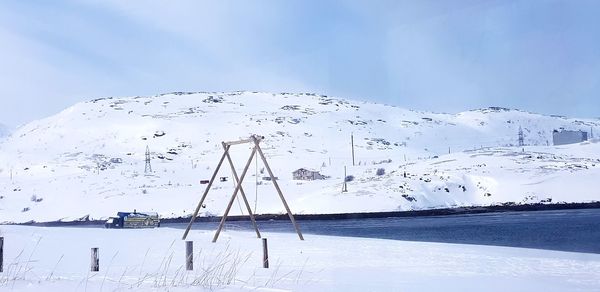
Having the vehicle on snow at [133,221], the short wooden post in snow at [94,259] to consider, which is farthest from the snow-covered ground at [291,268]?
the vehicle on snow at [133,221]

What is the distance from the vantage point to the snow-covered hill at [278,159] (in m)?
72.4

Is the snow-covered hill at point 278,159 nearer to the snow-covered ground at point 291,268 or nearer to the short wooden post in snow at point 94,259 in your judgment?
the snow-covered ground at point 291,268

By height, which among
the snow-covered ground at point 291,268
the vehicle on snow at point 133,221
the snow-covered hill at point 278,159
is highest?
the snow-covered hill at point 278,159

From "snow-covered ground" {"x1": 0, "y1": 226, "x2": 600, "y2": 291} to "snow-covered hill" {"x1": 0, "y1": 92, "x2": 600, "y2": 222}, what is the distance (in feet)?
42.2

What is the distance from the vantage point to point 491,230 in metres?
42.1

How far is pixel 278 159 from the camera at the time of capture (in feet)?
378

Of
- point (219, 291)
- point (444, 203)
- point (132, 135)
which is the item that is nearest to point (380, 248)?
point (219, 291)

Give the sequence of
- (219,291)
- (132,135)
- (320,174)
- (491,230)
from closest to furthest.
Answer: (219,291), (491,230), (320,174), (132,135)

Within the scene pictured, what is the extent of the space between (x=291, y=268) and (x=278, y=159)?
98.8m

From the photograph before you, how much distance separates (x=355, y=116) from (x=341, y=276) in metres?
161

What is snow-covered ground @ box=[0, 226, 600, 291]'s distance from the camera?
11.8m

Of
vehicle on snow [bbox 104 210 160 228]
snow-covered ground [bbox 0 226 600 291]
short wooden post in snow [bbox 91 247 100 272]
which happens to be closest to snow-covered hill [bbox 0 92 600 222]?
vehicle on snow [bbox 104 210 160 228]

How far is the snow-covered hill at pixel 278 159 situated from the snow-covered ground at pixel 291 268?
12855 mm

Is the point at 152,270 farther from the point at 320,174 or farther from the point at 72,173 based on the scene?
the point at 72,173
